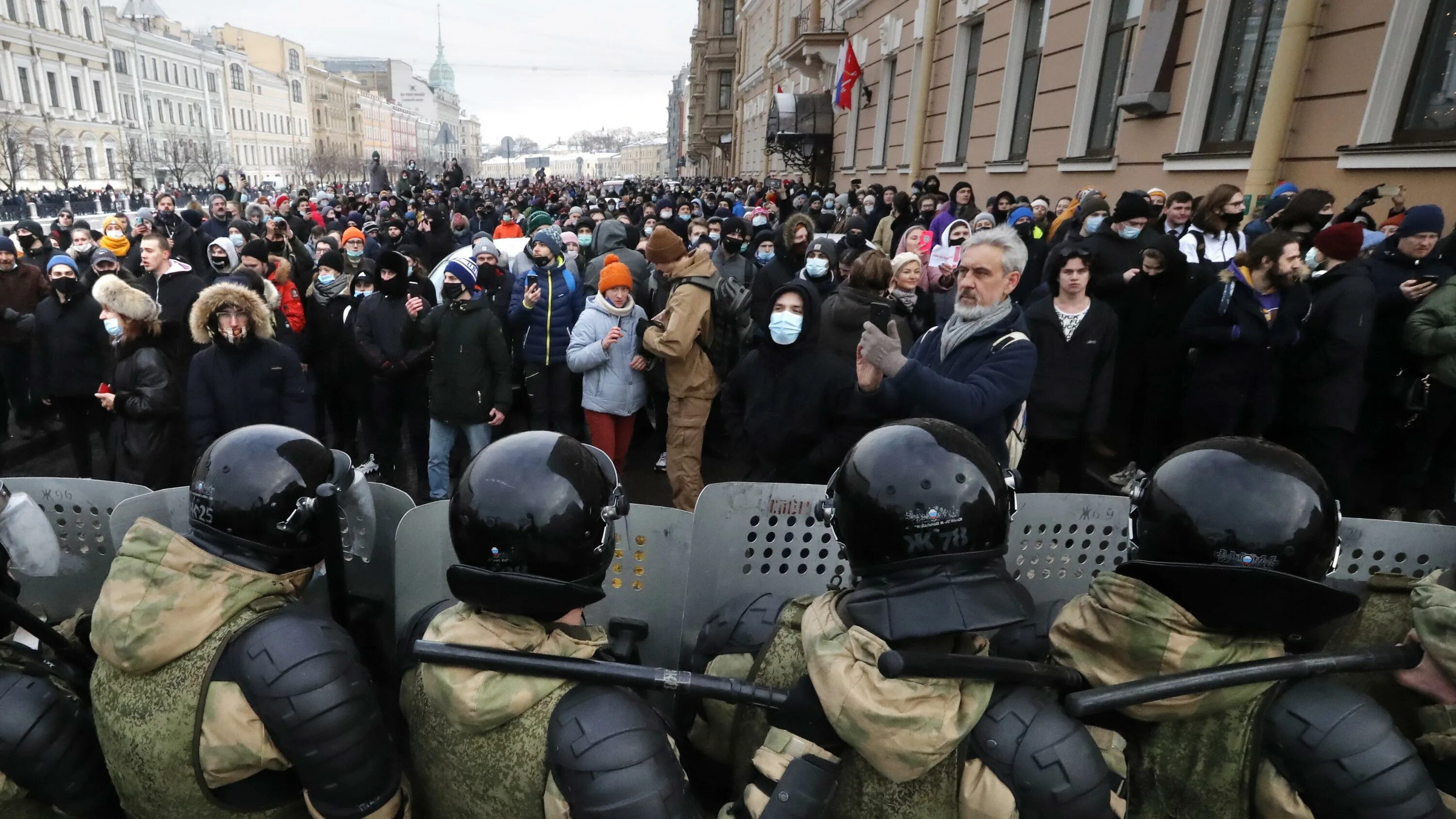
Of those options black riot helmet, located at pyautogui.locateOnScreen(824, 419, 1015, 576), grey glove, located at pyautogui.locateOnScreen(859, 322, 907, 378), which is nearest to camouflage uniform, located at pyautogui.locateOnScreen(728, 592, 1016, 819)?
black riot helmet, located at pyautogui.locateOnScreen(824, 419, 1015, 576)

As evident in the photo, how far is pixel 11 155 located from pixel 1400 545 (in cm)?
5066

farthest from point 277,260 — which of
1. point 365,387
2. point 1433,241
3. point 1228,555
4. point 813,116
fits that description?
point 813,116

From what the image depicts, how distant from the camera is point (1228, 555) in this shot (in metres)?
1.43

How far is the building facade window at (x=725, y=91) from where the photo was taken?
4641 centimetres

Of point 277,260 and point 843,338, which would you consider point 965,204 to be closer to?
point 843,338

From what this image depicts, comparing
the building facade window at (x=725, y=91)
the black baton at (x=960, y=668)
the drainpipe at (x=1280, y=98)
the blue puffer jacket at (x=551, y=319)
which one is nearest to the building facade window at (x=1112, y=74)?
the drainpipe at (x=1280, y=98)

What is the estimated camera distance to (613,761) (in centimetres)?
133

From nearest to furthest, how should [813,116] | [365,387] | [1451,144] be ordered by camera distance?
[1451,144]
[365,387]
[813,116]

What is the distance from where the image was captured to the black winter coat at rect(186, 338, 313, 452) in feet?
13.1

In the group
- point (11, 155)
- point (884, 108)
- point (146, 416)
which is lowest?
point (146, 416)

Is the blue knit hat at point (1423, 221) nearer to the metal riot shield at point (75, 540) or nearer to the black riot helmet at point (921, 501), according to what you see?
the black riot helmet at point (921, 501)

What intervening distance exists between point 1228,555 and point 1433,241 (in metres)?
4.32

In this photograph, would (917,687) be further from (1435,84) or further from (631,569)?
(1435,84)

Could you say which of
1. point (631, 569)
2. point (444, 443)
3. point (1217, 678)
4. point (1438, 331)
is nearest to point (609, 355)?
point (444, 443)
